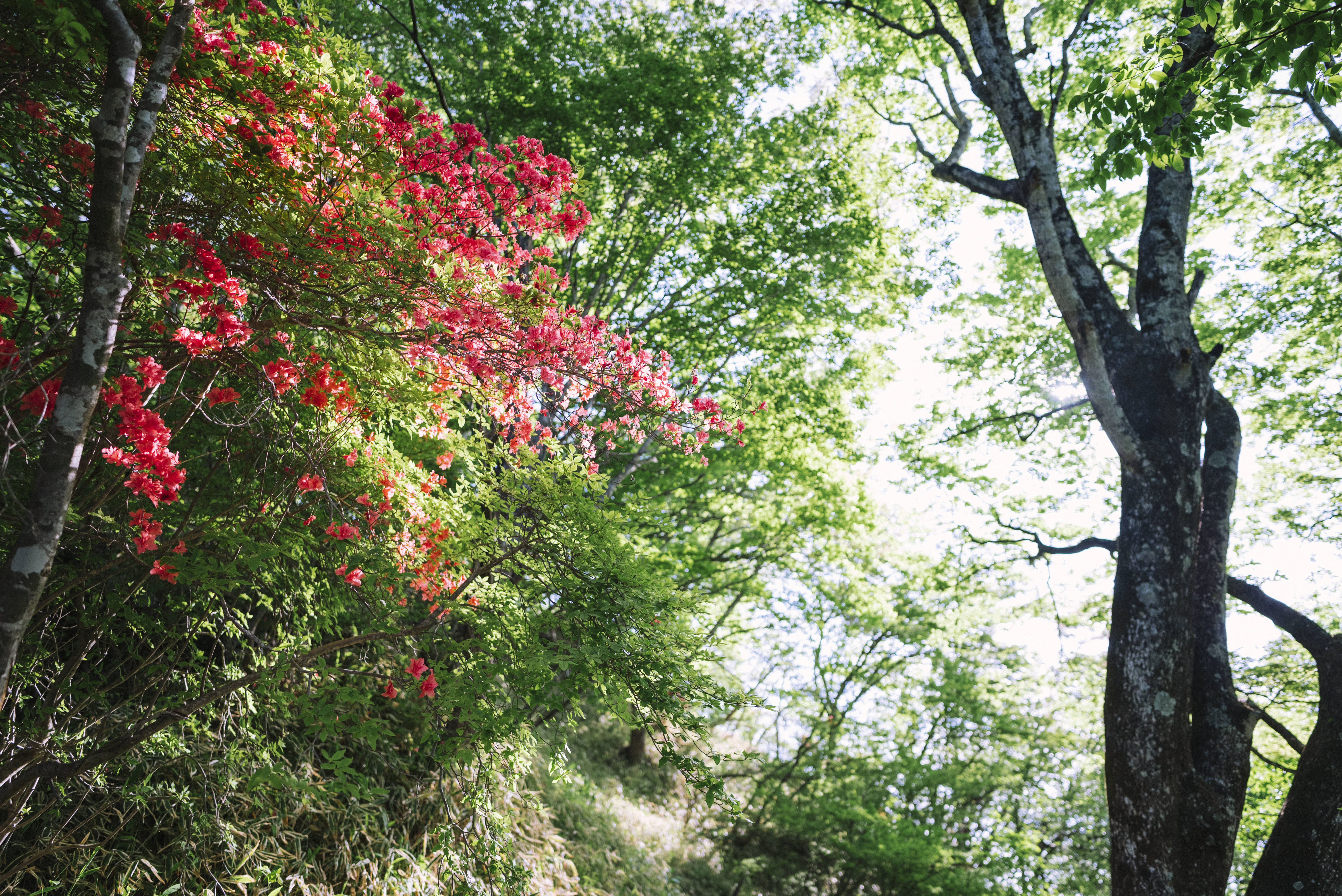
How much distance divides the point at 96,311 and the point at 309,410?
1557 mm

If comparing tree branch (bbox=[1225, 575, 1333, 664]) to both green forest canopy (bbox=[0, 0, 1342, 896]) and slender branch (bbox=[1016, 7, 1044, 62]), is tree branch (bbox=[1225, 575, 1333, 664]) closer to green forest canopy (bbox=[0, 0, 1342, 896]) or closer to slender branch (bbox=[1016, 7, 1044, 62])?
green forest canopy (bbox=[0, 0, 1342, 896])

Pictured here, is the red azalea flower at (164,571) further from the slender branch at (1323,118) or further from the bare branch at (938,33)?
the slender branch at (1323,118)

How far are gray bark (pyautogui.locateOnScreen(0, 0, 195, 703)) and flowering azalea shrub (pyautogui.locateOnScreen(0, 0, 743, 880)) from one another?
0.43 feet

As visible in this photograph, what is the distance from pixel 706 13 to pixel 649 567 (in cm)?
699

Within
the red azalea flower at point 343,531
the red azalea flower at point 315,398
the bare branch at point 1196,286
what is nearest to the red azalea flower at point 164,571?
the red azalea flower at point 343,531

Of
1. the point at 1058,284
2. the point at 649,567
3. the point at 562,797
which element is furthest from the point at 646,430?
the point at 562,797

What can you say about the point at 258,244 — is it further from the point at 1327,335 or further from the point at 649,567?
the point at 1327,335

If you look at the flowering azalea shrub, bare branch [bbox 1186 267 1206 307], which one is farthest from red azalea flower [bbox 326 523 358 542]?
bare branch [bbox 1186 267 1206 307]

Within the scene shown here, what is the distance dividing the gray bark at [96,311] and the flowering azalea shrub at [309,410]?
0.13m

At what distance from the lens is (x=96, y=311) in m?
1.75

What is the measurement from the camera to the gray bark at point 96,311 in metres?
1.69

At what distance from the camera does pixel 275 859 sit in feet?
11.9

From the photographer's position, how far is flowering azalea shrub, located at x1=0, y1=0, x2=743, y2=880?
2.37m

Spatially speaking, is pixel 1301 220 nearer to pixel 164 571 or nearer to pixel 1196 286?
pixel 1196 286
